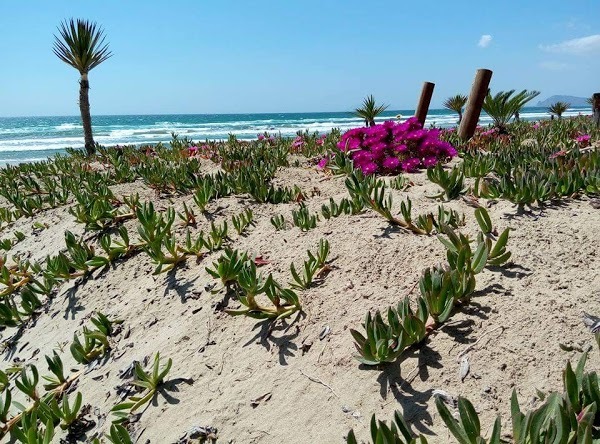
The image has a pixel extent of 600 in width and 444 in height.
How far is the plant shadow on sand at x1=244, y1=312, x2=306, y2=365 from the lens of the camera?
2352mm

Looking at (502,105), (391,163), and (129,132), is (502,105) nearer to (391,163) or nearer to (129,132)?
(391,163)

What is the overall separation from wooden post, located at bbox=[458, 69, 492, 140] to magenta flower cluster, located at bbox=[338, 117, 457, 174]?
2102 mm

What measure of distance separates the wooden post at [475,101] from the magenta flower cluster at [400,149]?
2102mm

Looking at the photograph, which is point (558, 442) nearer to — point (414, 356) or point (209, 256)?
point (414, 356)

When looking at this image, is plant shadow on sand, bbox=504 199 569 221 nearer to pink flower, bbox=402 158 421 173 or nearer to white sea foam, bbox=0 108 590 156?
pink flower, bbox=402 158 421 173

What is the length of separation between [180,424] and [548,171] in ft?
10.1

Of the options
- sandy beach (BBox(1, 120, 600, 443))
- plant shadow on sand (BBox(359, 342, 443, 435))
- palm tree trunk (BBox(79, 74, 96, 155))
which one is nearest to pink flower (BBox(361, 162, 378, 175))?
sandy beach (BBox(1, 120, 600, 443))

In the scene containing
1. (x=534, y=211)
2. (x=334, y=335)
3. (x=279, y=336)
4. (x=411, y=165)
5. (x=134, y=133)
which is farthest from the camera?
(x=134, y=133)

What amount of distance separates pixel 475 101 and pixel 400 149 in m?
2.69

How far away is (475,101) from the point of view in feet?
24.4

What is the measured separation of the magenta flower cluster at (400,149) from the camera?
5.48 metres

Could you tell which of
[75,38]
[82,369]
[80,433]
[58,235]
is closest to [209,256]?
[82,369]

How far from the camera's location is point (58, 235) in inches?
196

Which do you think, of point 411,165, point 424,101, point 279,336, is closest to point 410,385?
point 279,336
